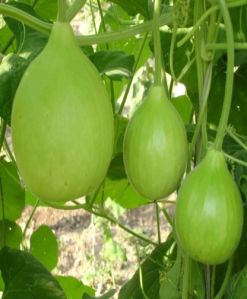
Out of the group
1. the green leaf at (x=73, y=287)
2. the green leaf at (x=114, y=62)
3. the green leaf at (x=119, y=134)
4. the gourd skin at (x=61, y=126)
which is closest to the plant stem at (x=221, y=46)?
the gourd skin at (x=61, y=126)

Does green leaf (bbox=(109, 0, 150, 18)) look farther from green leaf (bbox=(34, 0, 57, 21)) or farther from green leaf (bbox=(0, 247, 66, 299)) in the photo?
green leaf (bbox=(0, 247, 66, 299))

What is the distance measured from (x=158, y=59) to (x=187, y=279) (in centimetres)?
26

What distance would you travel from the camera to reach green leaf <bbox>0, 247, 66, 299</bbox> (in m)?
1.02

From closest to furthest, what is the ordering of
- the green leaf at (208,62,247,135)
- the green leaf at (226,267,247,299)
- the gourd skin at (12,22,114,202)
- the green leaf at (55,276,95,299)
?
1. the gourd skin at (12,22,114,202)
2. the green leaf at (226,267,247,299)
3. the green leaf at (208,62,247,135)
4. the green leaf at (55,276,95,299)

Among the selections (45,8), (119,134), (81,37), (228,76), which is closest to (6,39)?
(45,8)

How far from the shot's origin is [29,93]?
566 millimetres

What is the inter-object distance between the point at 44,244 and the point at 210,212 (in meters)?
0.93

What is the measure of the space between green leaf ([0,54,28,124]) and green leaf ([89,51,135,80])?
0.15 metres

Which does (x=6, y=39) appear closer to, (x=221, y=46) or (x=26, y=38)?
(x=26, y=38)

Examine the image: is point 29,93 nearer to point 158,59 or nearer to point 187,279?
point 158,59

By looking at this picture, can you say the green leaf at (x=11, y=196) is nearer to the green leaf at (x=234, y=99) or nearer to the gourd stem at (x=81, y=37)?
the green leaf at (x=234, y=99)

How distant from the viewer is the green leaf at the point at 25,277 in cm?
102

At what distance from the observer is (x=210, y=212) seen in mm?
608

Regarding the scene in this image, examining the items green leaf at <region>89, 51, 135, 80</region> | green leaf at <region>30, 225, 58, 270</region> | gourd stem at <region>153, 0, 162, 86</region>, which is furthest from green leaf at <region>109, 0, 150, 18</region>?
green leaf at <region>30, 225, 58, 270</region>
